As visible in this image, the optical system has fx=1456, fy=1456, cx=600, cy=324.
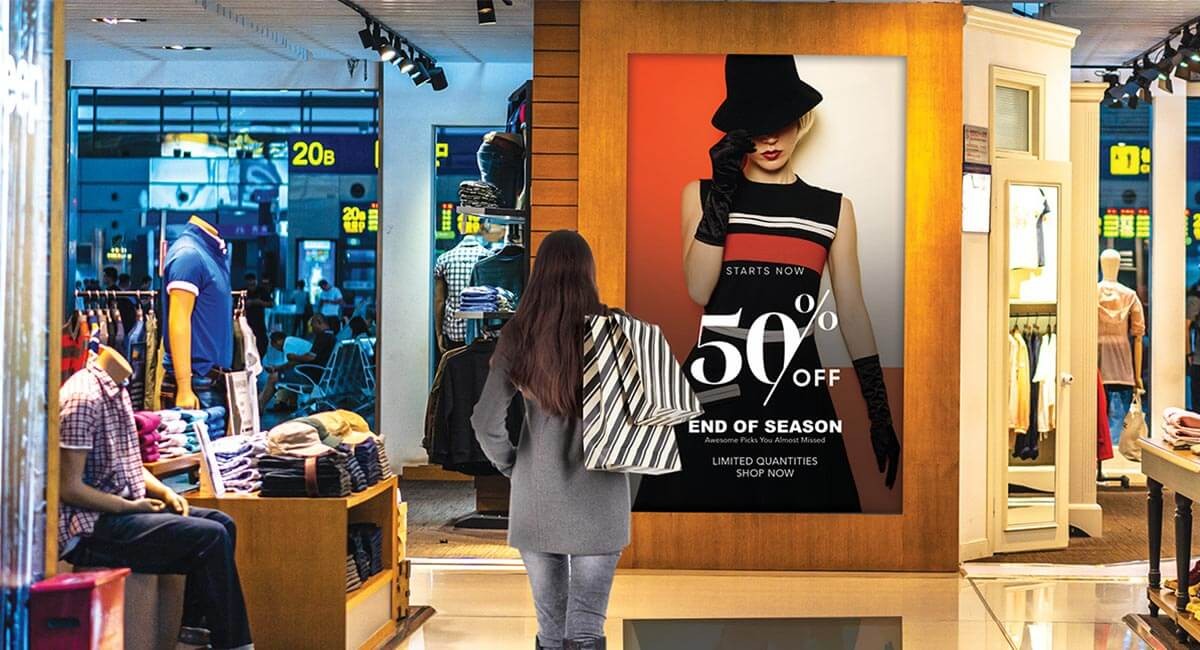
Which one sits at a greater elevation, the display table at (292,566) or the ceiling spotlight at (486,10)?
the ceiling spotlight at (486,10)

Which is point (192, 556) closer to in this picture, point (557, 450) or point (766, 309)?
point (557, 450)

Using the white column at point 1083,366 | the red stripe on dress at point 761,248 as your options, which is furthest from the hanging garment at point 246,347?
the white column at point 1083,366

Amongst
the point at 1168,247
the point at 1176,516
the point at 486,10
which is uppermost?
the point at 486,10

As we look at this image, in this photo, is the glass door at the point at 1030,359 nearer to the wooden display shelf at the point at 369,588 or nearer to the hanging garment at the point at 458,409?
the hanging garment at the point at 458,409

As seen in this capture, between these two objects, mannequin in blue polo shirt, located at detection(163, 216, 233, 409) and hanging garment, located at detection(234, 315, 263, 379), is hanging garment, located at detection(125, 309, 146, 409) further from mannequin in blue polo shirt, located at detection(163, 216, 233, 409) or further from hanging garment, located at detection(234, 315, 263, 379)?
mannequin in blue polo shirt, located at detection(163, 216, 233, 409)

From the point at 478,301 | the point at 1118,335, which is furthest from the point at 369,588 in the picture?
the point at 1118,335

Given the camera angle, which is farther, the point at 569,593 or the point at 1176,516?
the point at 1176,516

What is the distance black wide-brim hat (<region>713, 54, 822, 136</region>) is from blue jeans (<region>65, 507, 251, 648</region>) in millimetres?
3565

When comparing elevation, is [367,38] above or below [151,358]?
above

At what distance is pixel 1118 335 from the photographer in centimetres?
1064

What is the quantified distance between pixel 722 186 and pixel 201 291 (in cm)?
257

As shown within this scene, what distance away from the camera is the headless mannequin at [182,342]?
605 cm

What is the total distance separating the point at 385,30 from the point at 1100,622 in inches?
227

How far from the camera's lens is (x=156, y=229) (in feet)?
38.7
